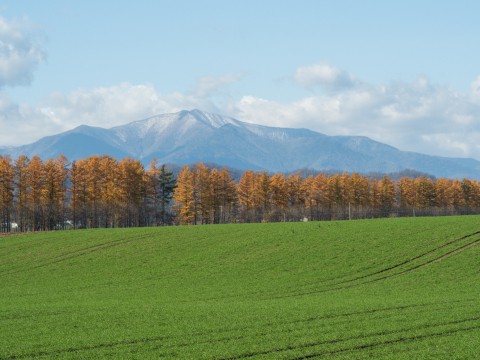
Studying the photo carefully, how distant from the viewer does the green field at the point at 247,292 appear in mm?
21531

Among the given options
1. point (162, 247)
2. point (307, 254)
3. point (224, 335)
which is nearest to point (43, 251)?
point (162, 247)

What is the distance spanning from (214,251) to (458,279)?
2804 centimetres

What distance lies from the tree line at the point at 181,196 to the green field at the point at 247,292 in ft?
86.9

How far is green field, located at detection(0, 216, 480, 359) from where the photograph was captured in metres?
21.5

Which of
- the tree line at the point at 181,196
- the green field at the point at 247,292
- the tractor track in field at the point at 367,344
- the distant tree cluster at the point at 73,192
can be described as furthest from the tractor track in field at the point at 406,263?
the distant tree cluster at the point at 73,192

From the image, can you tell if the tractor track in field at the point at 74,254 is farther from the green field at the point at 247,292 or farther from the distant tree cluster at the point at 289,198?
the distant tree cluster at the point at 289,198

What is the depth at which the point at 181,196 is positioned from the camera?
402ft

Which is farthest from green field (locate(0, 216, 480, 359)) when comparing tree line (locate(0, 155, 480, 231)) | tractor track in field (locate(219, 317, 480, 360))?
tree line (locate(0, 155, 480, 231))

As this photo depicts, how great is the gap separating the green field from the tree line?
26488 millimetres

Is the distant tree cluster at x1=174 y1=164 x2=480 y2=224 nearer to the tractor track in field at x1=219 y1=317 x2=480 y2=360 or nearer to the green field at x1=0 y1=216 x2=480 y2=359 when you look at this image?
the green field at x1=0 y1=216 x2=480 y2=359

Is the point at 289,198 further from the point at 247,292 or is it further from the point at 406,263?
the point at 247,292

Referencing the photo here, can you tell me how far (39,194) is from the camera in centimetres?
10381

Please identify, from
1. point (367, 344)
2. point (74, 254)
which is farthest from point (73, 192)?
point (367, 344)

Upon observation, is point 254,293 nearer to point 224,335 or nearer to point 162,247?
point 224,335
